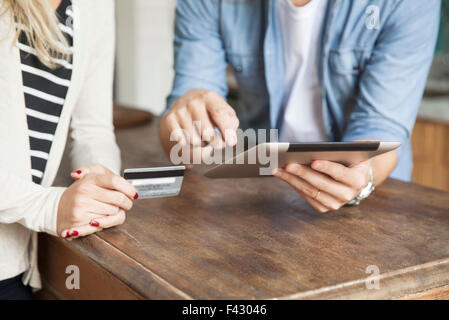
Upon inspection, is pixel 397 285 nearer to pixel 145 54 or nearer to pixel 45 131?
pixel 45 131

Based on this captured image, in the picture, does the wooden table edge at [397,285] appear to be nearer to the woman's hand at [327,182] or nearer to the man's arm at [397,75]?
the woman's hand at [327,182]

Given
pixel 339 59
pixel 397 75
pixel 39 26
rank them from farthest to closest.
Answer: pixel 339 59 → pixel 397 75 → pixel 39 26

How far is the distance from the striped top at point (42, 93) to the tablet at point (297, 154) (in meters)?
0.36

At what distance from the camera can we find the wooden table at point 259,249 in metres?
0.69

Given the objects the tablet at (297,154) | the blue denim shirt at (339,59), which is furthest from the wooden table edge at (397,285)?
the blue denim shirt at (339,59)

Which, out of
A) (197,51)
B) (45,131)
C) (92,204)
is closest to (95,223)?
(92,204)

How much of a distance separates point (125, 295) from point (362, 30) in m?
0.89

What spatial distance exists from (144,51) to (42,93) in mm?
3379

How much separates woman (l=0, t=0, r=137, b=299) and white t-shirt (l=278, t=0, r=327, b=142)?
1.61ft

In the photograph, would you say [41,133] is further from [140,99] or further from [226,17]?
[140,99]

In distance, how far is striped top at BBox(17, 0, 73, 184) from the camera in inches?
38.7

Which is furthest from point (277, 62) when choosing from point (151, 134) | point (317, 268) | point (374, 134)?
point (317, 268)

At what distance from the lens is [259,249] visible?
2.64 feet

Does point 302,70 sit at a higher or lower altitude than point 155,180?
higher
